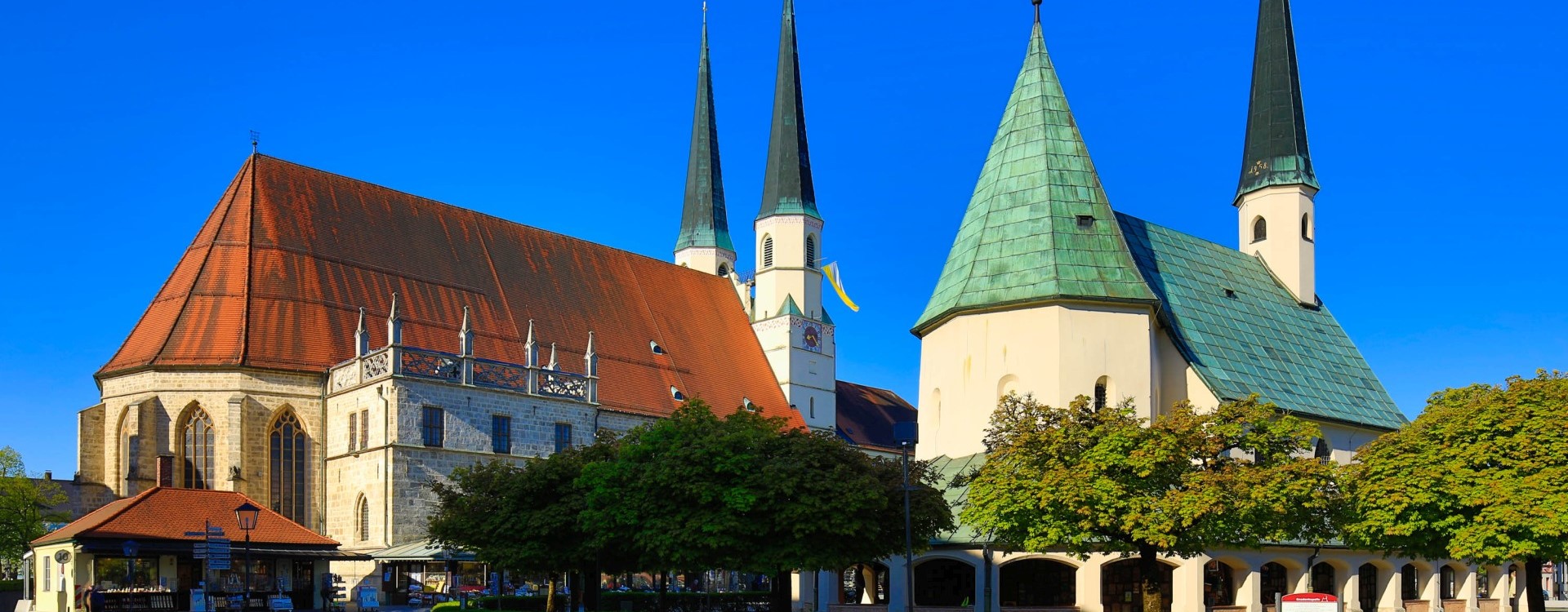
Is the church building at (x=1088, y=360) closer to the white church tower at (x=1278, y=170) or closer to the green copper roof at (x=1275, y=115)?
the white church tower at (x=1278, y=170)

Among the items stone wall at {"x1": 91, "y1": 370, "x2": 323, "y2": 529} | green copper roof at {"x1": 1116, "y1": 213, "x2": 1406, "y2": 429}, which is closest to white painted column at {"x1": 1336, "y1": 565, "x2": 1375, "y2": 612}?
green copper roof at {"x1": 1116, "y1": 213, "x2": 1406, "y2": 429}

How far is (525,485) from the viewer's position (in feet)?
115

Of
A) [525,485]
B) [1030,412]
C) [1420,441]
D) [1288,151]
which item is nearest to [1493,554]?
[1420,441]

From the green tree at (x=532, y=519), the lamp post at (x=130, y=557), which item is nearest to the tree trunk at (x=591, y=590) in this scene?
the green tree at (x=532, y=519)

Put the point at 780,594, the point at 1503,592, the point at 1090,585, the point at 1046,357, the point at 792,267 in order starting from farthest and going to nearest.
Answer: the point at 792,267 < the point at 1503,592 < the point at 1046,357 < the point at 1090,585 < the point at 780,594

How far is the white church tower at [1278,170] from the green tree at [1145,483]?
24779 millimetres

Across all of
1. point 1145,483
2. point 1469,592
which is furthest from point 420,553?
point 1469,592

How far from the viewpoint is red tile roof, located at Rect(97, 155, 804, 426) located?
1934 inches

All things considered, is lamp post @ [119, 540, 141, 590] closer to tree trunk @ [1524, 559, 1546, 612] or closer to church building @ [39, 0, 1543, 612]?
church building @ [39, 0, 1543, 612]

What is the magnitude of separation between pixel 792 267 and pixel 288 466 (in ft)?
101

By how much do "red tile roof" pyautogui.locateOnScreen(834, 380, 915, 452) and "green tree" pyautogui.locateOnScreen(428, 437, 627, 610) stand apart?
1688 inches

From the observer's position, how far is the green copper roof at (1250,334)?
45.6 meters

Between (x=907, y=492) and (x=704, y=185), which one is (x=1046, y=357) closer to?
(x=907, y=492)

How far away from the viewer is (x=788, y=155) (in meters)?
74.8
